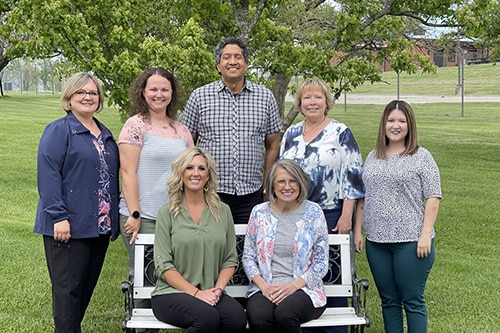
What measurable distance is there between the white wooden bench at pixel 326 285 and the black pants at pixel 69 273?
0.31m

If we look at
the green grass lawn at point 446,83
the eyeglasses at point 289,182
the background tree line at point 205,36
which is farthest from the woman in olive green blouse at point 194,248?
the green grass lawn at point 446,83

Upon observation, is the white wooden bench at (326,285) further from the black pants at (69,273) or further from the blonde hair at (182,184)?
the blonde hair at (182,184)

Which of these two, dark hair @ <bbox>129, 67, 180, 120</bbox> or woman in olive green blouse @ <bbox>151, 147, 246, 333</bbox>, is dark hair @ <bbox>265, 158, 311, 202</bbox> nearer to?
woman in olive green blouse @ <bbox>151, 147, 246, 333</bbox>

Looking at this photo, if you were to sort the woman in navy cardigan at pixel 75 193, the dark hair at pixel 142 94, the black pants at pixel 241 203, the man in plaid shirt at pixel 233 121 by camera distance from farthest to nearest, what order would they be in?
the black pants at pixel 241 203, the man in plaid shirt at pixel 233 121, the dark hair at pixel 142 94, the woman in navy cardigan at pixel 75 193

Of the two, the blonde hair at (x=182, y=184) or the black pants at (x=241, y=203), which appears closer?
the blonde hair at (x=182, y=184)

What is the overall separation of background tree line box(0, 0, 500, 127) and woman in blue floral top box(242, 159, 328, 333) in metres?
3.15

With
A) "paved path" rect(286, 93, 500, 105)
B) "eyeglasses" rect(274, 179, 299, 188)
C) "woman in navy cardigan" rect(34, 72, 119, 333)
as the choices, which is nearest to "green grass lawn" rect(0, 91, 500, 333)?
"woman in navy cardigan" rect(34, 72, 119, 333)

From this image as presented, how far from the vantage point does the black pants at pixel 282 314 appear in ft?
15.1

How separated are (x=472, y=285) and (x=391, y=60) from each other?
4.10m

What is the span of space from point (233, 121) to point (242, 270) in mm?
1158

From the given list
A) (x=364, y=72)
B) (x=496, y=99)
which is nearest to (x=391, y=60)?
(x=364, y=72)

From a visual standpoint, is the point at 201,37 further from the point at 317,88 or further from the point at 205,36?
the point at 317,88

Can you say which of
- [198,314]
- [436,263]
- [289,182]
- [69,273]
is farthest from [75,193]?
[436,263]

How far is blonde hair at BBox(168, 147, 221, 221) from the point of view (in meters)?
4.72
